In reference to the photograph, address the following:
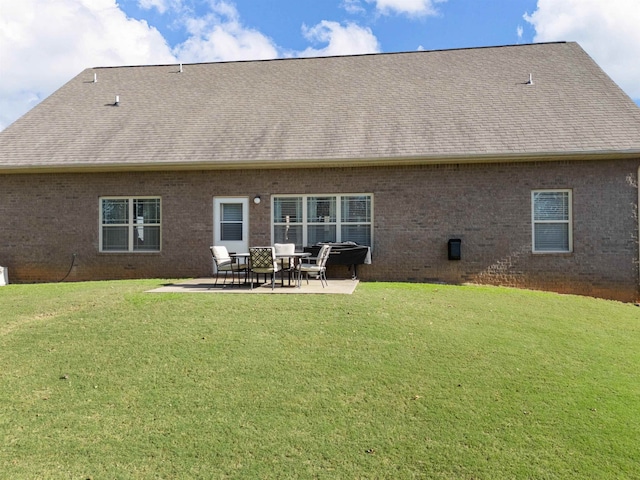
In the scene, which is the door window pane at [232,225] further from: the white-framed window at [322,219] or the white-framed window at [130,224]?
the white-framed window at [130,224]

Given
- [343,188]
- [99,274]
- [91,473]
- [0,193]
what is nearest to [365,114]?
[343,188]

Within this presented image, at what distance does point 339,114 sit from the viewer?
14.0 meters

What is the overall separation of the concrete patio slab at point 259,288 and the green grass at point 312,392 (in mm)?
1214

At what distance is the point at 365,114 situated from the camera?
1388 cm

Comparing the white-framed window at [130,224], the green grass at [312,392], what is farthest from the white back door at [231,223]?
Answer: the green grass at [312,392]

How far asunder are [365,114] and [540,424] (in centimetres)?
1092

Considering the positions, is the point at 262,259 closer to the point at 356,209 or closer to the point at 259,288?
the point at 259,288

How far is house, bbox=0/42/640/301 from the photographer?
1167cm

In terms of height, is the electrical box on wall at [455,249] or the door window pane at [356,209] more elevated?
the door window pane at [356,209]

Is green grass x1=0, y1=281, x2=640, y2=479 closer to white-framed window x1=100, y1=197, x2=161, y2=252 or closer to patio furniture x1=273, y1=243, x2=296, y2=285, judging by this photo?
patio furniture x1=273, y1=243, x2=296, y2=285

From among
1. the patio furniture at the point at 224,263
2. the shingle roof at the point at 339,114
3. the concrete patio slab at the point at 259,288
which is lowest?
the concrete patio slab at the point at 259,288

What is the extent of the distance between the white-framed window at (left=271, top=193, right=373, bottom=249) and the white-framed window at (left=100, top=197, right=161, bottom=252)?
11.0 ft

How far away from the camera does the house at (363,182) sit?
1167cm

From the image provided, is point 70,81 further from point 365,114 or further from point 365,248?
point 365,248
